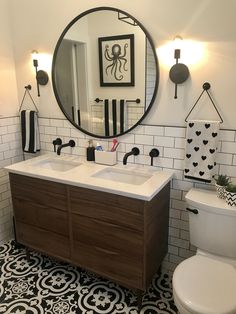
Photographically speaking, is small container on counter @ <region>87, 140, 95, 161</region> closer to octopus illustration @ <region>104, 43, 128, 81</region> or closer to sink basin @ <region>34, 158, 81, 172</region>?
sink basin @ <region>34, 158, 81, 172</region>

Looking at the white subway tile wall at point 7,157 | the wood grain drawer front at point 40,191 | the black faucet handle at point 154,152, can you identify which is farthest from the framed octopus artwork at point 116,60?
the white subway tile wall at point 7,157

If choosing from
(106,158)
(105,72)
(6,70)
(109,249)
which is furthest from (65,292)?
(6,70)

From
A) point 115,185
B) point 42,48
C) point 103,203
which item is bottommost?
point 103,203

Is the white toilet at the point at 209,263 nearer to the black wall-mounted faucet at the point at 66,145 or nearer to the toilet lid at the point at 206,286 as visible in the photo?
the toilet lid at the point at 206,286

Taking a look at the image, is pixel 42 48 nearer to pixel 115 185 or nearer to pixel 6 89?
pixel 6 89

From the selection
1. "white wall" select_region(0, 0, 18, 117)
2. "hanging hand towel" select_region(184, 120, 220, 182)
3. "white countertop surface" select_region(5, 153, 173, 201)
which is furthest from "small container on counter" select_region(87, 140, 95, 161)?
"white wall" select_region(0, 0, 18, 117)

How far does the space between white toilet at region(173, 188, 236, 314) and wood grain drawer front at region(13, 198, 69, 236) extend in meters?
0.85

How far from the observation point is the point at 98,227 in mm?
1777

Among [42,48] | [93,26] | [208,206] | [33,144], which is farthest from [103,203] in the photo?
[42,48]

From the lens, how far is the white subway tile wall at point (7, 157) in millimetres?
2436

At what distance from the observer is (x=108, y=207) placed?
1703 millimetres

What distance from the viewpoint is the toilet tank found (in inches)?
62.2

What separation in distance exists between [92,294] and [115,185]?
86 centimetres

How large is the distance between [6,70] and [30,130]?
0.56 m
